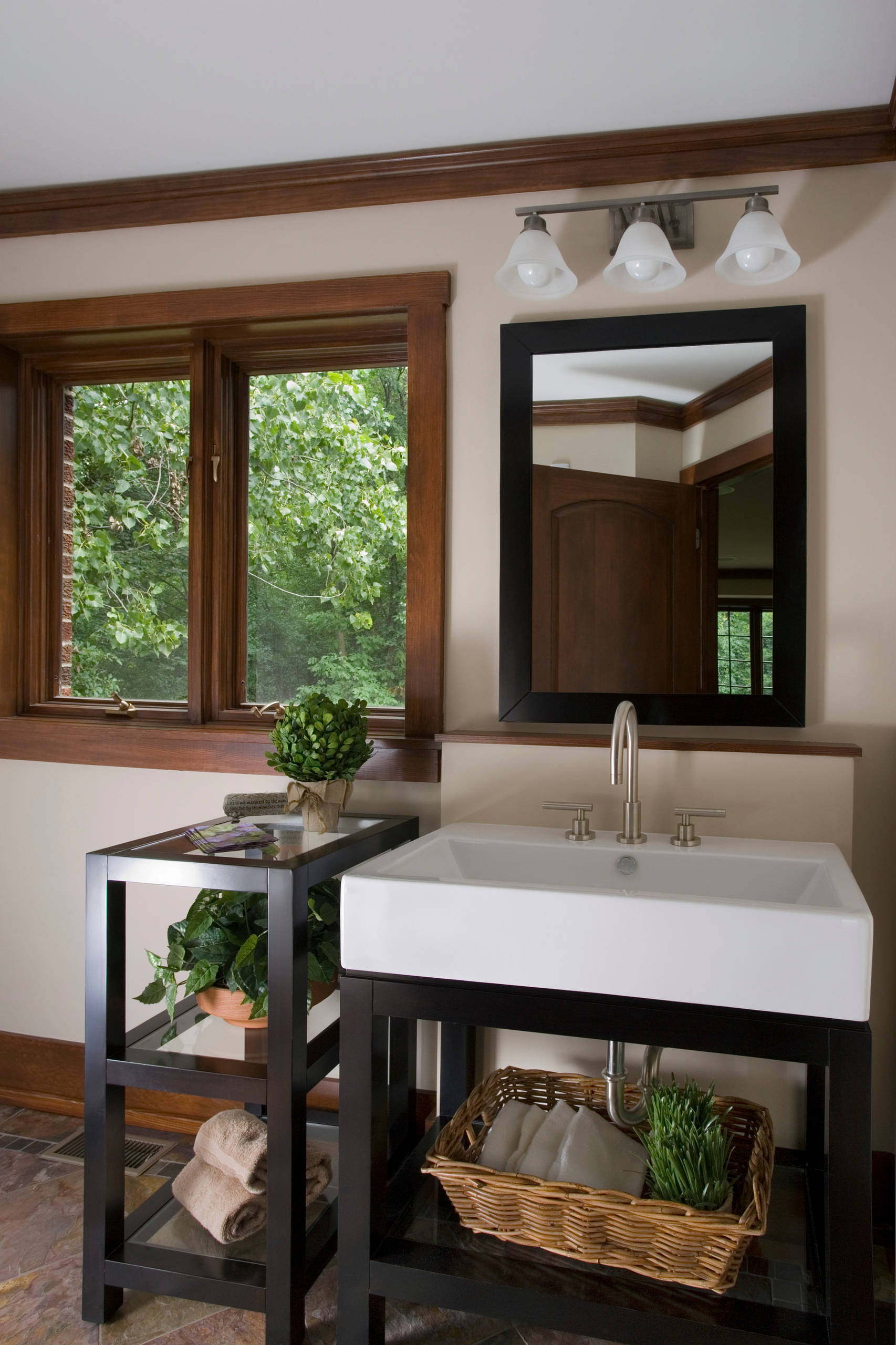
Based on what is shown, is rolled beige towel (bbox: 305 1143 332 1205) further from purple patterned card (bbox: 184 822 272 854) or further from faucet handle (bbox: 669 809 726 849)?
faucet handle (bbox: 669 809 726 849)

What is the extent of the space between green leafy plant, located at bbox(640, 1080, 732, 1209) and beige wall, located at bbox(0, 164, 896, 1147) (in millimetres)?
377

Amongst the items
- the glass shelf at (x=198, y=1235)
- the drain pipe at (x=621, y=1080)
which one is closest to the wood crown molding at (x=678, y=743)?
the drain pipe at (x=621, y=1080)

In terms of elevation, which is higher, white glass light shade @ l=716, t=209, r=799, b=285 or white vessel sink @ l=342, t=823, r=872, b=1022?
white glass light shade @ l=716, t=209, r=799, b=285

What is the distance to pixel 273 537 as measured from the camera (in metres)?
2.32

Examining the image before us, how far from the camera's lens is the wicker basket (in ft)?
4.33

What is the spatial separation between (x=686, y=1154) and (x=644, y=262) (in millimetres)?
1603

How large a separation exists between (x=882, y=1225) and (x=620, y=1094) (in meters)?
0.72

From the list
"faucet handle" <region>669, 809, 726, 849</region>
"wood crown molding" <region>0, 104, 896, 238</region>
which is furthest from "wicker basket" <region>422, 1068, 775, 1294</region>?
"wood crown molding" <region>0, 104, 896, 238</region>

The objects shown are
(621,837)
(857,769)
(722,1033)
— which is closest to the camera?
(722,1033)

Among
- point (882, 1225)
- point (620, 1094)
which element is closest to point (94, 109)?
point (620, 1094)

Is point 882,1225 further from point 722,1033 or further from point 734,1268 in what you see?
point 722,1033

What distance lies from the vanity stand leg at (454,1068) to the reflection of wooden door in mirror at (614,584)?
750 millimetres

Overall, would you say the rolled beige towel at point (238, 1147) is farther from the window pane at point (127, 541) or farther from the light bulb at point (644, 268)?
the light bulb at point (644, 268)

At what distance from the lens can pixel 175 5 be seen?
1595mm
